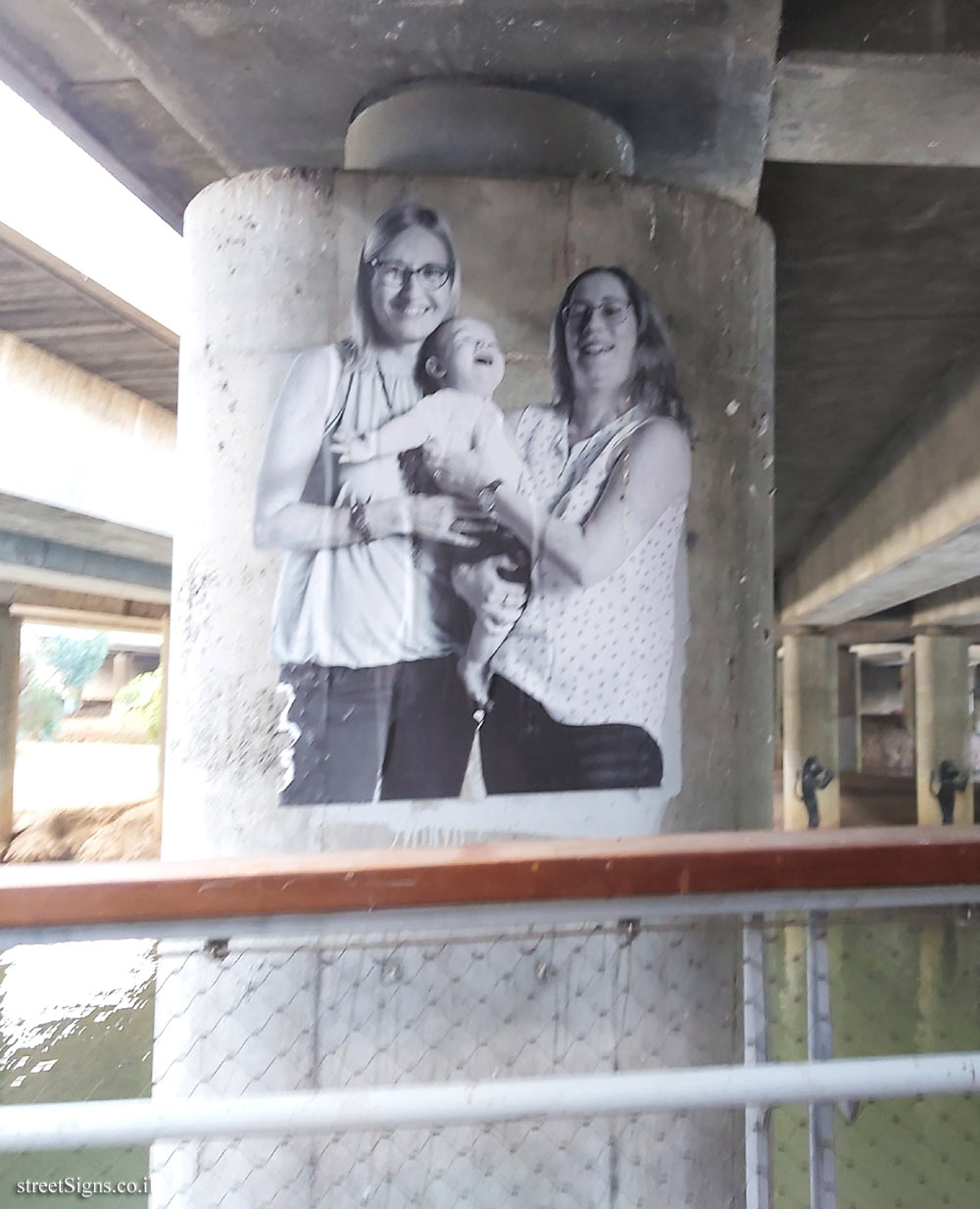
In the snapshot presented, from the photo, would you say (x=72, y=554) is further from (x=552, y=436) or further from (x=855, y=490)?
(x=552, y=436)

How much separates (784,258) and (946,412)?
2.95m

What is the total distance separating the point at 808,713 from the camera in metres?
22.8

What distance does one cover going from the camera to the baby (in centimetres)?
289

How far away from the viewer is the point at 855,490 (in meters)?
11.2

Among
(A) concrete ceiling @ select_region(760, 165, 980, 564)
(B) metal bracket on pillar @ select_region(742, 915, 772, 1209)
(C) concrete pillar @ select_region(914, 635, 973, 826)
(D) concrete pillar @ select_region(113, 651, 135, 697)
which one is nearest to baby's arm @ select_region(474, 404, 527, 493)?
(B) metal bracket on pillar @ select_region(742, 915, 772, 1209)

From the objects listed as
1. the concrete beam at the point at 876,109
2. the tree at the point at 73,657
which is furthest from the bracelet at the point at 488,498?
the tree at the point at 73,657

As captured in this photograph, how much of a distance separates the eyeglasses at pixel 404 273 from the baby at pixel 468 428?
5.6 inches

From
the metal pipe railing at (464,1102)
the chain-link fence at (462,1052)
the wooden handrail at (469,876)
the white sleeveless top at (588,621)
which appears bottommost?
the chain-link fence at (462,1052)

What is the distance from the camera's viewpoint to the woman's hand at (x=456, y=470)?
9.53ft

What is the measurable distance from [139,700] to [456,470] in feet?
160

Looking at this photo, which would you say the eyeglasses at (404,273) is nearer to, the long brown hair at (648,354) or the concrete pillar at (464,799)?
the concrete pillar at (464,799)

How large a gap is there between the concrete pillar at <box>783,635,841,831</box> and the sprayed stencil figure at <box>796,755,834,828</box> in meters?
0.72

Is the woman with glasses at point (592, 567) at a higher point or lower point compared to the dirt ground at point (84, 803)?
higher

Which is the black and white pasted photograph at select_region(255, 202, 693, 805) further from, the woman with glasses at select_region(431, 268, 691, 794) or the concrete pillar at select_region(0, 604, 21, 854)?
the concrete pillar at select_region(0, 604, 21, 854)
